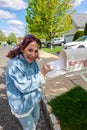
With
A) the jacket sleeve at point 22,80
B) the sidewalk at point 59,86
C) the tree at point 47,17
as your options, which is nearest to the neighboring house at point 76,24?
the tree at point 47,17

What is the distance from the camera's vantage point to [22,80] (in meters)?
2.68

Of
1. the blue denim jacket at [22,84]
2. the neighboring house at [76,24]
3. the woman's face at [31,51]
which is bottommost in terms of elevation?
the neighboring house at [76,24]

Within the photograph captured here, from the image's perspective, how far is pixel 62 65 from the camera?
1830 millimetres

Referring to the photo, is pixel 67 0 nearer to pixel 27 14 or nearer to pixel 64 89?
pixel 27 14

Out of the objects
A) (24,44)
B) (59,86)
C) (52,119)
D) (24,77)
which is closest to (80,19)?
(59,86)

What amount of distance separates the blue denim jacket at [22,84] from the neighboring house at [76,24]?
49944 mm

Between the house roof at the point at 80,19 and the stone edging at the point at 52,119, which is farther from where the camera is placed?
the house roof at the point at 80,19

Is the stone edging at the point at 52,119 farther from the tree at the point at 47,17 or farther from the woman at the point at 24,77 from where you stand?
the tree at the point at 47,17

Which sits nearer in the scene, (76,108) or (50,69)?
(50,69)

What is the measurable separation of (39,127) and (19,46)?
2.32 m

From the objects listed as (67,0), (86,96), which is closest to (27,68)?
(86,96)

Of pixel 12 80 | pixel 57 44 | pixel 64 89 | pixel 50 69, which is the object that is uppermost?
pixel 50 69

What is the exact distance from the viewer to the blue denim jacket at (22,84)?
2.69m

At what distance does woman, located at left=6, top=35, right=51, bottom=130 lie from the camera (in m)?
2.70
